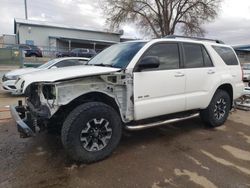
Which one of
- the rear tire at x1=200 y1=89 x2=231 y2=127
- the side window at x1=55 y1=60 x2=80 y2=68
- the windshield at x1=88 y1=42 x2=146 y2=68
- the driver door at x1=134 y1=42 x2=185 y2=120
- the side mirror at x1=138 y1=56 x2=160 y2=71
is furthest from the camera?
the side window at x1=55 y1=60 x2=80 y2=68

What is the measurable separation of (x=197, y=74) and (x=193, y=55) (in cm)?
39

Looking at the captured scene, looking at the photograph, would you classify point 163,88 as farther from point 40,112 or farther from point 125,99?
point 40,112

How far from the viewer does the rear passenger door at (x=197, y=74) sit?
14.7 feet

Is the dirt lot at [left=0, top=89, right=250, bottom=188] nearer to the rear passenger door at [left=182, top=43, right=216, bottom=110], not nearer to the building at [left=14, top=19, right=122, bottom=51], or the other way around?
the rear passenger door at [left=182, top=43, right=216, bottom=110]

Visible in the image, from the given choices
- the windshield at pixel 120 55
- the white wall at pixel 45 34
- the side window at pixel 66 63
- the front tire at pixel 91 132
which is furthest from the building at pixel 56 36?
the front tire at pixel 91 132

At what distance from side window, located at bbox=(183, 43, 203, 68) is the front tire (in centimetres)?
188

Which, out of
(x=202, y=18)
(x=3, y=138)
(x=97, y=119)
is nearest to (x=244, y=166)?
(x=97, y=119)

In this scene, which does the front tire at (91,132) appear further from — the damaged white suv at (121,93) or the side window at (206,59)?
the side window at (206,59)

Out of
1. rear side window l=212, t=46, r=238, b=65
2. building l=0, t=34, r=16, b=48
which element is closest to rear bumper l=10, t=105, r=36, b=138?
rear side window l=212, t=46, r=238, b=65

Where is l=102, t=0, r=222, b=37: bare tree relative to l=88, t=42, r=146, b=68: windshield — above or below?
above

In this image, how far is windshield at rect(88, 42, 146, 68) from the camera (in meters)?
3.90

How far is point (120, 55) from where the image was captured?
412 centimetres

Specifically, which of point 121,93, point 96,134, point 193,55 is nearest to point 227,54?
point 193,55

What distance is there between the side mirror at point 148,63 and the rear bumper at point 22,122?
1.85m
